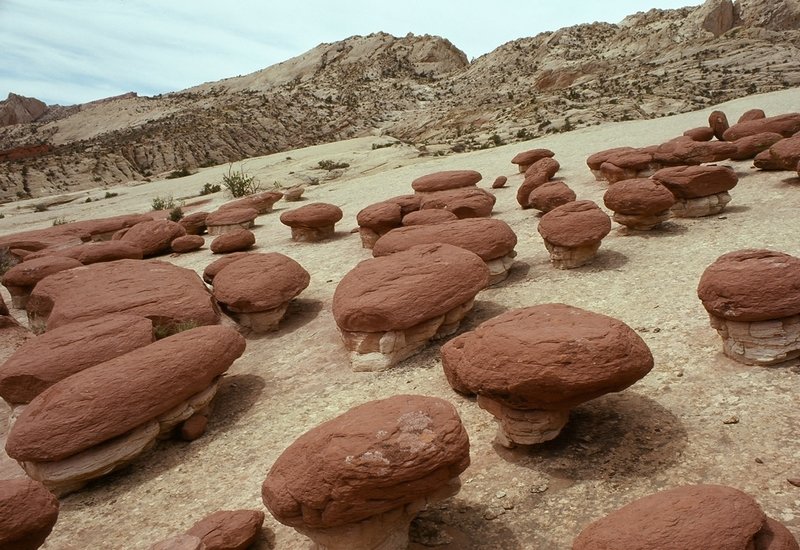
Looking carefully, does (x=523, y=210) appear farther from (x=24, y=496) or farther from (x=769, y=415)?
(x=24, y=496)

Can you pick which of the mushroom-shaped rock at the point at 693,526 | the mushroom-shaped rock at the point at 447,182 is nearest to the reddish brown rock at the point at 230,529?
the mushroom-shaped rock at the point at 693,526

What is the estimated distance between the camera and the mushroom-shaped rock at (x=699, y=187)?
9.92 meters

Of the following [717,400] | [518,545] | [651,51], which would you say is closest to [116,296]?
[518,545]

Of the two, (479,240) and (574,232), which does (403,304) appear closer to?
(479,240)

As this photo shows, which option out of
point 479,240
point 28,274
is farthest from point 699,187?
point 28,274

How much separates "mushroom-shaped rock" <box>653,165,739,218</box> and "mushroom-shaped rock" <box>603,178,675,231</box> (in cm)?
35

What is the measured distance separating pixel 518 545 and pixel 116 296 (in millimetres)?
6892

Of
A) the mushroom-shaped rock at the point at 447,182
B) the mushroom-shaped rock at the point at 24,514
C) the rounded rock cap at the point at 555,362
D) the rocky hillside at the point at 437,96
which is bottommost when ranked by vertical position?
the mushroom-shaped rock at the point at 24,514

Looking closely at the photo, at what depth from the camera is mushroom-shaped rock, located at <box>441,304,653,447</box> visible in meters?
4.43

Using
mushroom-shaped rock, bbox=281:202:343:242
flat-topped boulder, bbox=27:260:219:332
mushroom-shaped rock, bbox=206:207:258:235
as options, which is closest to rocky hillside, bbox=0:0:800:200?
mushroom-shaped rock, bbox=206:207:258:235

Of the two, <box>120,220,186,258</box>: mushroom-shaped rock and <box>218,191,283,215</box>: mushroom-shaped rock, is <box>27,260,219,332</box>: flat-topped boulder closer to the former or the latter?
<box>120,220,186,258</box>: mushroom-shaped rock

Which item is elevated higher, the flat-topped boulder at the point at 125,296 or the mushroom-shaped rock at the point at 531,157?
the mushroom-shaped rock at the point at 531,157

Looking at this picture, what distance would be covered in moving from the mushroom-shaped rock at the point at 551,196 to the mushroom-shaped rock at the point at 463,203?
106 cm

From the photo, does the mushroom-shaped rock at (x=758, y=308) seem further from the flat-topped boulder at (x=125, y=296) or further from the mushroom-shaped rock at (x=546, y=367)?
the flat-topped boulder at (x=125, y=296)
